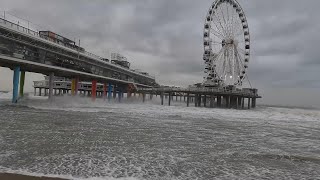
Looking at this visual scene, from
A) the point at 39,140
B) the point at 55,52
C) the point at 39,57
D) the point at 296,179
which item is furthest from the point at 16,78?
the point at 296,179

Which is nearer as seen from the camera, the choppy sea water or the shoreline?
the shoreline

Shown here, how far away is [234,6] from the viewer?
71562 millimetres

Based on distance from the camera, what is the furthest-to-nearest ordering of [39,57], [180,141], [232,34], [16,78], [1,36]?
[232,34]
[39,57]
[16,78]
[1,36]
[180,141]

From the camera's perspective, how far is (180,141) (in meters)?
14.5

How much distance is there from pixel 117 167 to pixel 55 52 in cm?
4773

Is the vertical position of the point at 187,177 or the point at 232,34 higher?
the point at 232,34

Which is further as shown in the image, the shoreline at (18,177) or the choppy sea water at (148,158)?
the choppy sea water at (148,158)

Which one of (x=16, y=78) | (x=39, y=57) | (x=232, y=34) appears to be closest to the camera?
(x=16, y=78)

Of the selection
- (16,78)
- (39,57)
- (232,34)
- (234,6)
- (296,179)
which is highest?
(234,6)

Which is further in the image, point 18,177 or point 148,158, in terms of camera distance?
point 148,158

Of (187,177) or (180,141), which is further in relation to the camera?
(180,141)

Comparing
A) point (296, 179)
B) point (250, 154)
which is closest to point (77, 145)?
point (250, 154)

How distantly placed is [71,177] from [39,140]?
563cm

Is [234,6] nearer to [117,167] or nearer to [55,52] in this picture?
[55,52]
